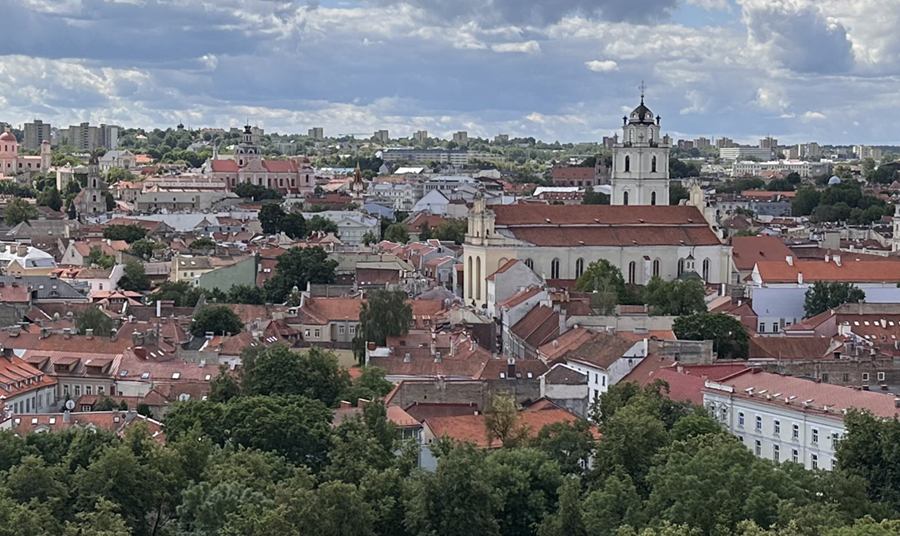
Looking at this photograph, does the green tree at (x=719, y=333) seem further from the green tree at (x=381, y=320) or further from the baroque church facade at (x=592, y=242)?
the baroque church facade at (x=592, y=242)

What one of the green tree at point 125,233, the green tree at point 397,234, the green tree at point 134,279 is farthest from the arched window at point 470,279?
the green tree at point 125,233

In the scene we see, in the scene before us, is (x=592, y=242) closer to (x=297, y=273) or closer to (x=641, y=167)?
(x=297, y=273)

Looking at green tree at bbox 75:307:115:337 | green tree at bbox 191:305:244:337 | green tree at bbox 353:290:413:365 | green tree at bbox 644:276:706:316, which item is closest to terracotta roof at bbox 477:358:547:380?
green tree at bbox 353:290:413:365

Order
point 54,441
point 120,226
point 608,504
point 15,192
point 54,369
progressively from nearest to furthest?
point 608,504
point 54,441
point 54,369
point 120,226
point 15,192

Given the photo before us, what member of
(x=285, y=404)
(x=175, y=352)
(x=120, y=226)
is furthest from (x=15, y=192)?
(x=285, y=404)

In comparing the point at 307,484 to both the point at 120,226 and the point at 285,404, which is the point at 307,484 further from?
the point at 120,226

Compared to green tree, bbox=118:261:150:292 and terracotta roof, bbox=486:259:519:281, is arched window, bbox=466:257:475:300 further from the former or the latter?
green tree, bbox=118:261:150:292

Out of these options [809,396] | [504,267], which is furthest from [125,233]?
[809,396]
